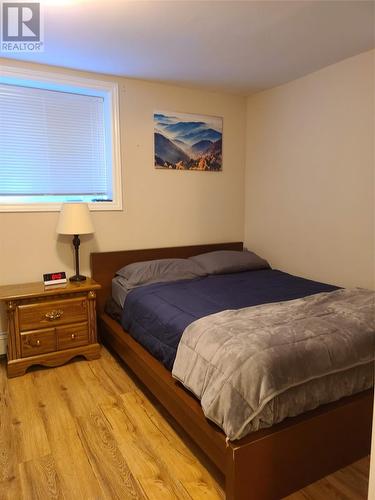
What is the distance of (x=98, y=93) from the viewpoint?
305 cm

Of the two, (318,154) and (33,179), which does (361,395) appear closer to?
(318,154)

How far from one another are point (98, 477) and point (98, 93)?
285cm

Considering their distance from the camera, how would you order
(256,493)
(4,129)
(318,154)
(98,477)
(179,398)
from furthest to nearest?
(318,154) → (4,129) → (179,398) → (98,477) → (256,493)

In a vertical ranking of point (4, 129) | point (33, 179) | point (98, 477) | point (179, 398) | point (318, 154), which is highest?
point (4, 129)

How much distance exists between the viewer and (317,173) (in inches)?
118

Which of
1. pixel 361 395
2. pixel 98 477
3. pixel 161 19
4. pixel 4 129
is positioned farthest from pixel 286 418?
pixel 4 129

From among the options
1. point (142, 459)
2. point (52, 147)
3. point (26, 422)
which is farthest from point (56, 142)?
point (142, 459)

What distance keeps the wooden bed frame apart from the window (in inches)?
72.9

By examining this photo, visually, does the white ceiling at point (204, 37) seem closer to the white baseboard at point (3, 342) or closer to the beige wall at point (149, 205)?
the beige wall at point (149, 205)

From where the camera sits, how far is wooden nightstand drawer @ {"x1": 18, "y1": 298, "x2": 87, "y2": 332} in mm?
2512

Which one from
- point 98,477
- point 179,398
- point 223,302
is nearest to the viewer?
point 98,477

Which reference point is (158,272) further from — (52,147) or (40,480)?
(40,480)

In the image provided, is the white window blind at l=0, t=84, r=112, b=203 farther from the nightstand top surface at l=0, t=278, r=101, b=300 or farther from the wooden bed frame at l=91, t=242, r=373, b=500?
the wooden bed frame at l=91, t=242, r=373, b=500

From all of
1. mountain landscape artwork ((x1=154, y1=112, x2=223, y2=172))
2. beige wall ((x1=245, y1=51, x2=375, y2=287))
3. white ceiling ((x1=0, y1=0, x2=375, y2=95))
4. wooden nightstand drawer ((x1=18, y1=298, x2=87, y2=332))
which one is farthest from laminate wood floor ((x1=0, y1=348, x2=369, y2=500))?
white ceiling ((x1=0, y1=0, x2=375, y2=95))
